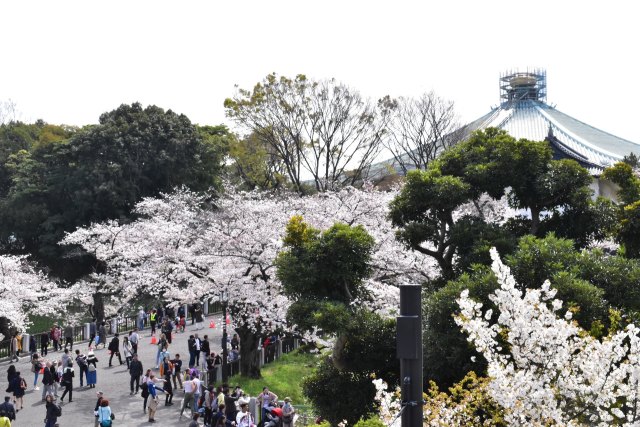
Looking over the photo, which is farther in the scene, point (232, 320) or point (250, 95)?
point (250, 95)

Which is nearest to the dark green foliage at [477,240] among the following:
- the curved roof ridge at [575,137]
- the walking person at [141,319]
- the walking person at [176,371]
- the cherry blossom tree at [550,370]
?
the cherry blossom tree at [550,370]

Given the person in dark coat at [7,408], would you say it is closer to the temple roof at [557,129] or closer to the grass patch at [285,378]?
the grass patch at [285,378]

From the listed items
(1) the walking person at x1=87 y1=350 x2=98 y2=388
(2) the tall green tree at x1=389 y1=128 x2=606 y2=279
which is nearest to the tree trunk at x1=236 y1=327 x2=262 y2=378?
(1) the walking person at x1=87 y1=350 x2=98 y2=388

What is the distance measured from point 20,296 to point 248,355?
12965 mm

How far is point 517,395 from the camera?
8117mm

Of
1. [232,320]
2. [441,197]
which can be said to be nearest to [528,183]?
[441,197]

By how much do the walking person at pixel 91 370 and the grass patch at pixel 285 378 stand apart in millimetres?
4554

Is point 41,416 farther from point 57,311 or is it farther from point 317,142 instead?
point 317,142

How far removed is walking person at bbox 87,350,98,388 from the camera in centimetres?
2288

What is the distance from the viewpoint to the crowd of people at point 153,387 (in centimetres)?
1800

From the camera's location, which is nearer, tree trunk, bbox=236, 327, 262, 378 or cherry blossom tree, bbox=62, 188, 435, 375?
cherry blossom tree, bbox=62, 188, 435, 375

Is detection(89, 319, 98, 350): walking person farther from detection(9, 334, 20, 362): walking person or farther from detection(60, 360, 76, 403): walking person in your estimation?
detection(60, 360, 76, 403): walking person

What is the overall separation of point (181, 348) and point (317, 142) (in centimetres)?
1562

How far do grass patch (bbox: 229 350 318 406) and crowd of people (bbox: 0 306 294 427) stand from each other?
1.07m
